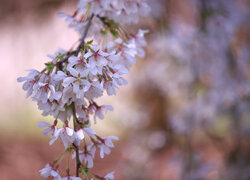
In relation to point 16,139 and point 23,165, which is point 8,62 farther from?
point 23,165

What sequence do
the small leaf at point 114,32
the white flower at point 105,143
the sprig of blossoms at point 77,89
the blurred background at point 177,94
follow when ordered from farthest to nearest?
the blurred background at point 177,94
the small leaf at point 114,32
the white flower at point 105,143
the sprig of blossoms at point 77,89

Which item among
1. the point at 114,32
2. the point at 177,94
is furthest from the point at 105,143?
the point at 177,94

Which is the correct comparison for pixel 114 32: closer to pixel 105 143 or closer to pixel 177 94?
pixel 105 143

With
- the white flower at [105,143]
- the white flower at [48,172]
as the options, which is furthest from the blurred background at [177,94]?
the white flower at [48,172]

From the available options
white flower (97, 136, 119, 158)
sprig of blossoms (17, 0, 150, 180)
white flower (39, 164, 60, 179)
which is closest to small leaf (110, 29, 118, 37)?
sprig of blossoms (17, 0, 150, 180)

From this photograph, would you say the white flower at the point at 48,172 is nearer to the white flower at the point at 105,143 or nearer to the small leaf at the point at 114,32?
the white flower at the point at 105,143

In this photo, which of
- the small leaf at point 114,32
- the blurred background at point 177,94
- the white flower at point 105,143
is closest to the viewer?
the white flower at point 105,143

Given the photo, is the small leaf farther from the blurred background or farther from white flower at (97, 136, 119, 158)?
the blurred background

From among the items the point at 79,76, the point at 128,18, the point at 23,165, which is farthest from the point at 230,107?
the point at 23,165
